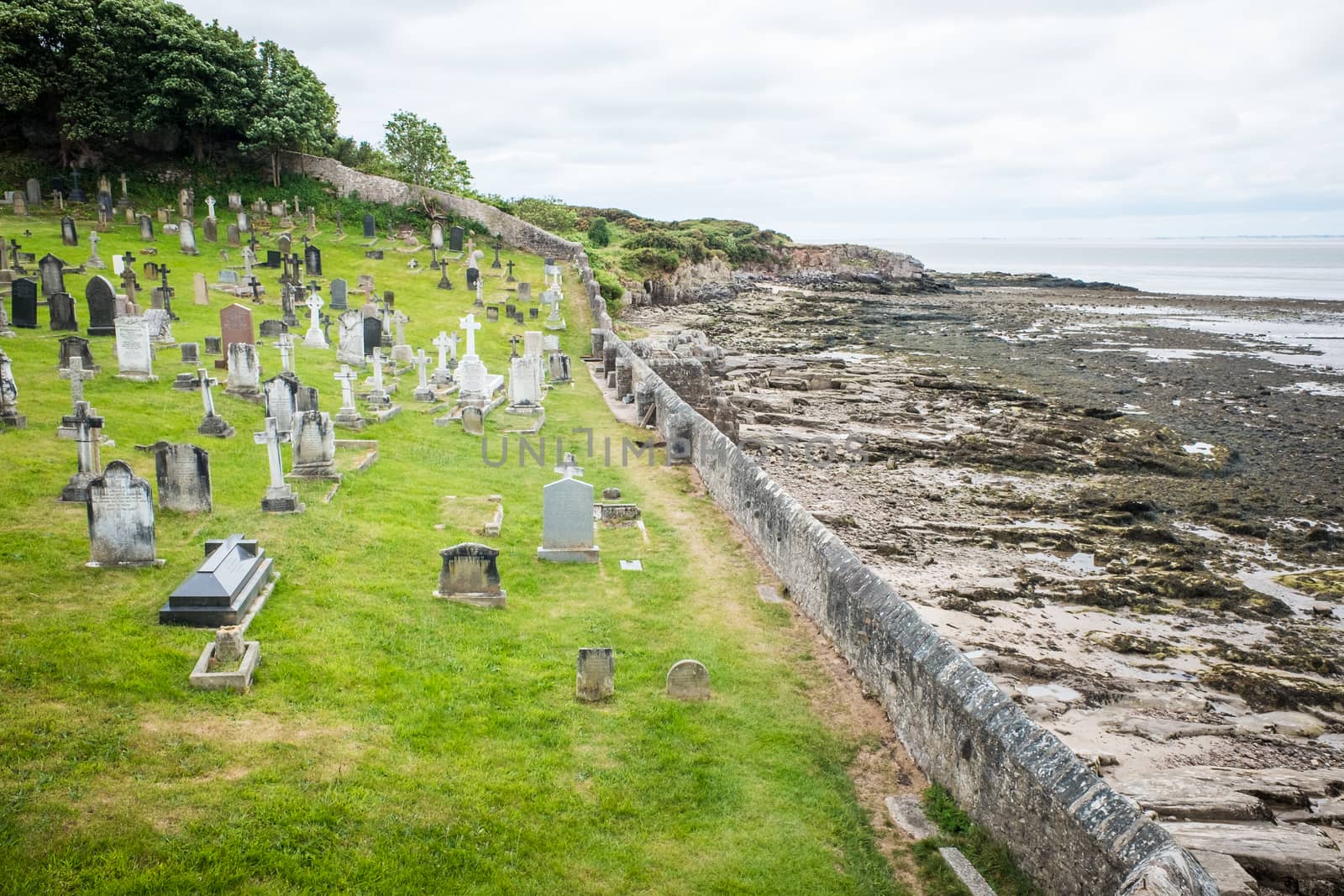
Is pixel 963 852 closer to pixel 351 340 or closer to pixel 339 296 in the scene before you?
pixel 351 340

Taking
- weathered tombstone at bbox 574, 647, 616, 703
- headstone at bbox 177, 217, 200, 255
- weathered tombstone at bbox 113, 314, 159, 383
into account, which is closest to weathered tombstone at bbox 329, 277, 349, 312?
headstone at bbox 177, 217, 200, 255

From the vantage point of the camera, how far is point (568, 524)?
35.1ft

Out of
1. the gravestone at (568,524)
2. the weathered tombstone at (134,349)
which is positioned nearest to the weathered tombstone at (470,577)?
the gravestone at (568,524)

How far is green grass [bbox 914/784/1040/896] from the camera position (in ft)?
17.8

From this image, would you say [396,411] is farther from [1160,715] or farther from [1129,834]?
[1129,834]

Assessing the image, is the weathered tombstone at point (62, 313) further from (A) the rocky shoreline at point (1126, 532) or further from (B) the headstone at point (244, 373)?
(A) the rocky shoreline at point (1126, 532)

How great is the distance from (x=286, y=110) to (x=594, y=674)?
131 feet

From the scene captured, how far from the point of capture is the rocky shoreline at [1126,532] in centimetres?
797

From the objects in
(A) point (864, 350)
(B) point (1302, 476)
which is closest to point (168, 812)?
(B) point (1302, 476)

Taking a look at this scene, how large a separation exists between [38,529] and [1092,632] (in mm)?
12129

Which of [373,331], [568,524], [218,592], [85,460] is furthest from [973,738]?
[373,331]

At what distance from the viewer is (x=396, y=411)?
16.3 metres

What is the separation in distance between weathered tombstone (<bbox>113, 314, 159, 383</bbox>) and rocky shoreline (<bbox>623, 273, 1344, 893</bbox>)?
11.9 m

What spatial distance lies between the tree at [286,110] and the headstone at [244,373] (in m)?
27.8
